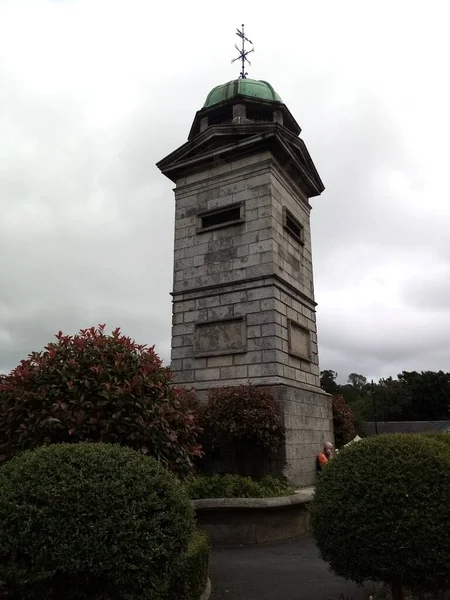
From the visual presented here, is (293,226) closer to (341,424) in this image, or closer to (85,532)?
(341,424)

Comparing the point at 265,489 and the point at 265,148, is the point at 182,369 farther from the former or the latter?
the point at 265,148

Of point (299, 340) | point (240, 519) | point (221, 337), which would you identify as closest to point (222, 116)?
point (221, 337)

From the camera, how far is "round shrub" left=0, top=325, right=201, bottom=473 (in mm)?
6062

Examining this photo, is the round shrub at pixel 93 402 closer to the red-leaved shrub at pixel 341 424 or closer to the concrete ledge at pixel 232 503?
the concrete ledge at pixel 232 503

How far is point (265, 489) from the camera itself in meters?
8.92

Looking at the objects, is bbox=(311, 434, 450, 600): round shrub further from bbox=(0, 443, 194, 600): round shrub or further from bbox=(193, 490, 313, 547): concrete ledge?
bbox=(193, 490, 313, 547): concrete ledge

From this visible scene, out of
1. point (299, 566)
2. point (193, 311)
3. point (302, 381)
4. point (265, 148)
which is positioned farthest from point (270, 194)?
point (299, 566)

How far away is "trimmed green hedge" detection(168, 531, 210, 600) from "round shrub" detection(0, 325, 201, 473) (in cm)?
119

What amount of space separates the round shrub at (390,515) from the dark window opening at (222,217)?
811cm

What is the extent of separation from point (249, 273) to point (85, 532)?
8.25m

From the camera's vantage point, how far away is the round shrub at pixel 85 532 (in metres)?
3.82

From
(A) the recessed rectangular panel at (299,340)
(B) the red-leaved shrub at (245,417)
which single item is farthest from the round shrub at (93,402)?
(A) the recessed rectangular panel at (299,340)

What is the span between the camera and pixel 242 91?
1455cm

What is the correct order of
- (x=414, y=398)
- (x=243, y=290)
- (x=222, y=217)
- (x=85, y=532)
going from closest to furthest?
(x=85, y=532), (x=243, y=290), (x=222, y=217), (x=414, y=398)
